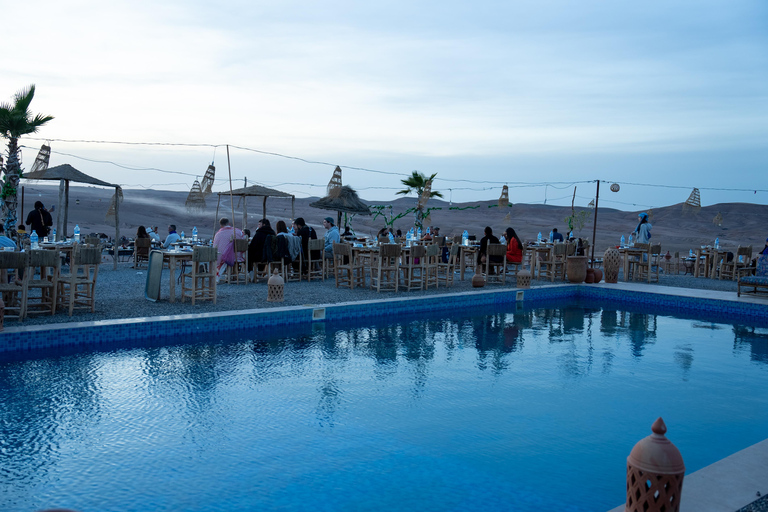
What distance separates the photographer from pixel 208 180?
1371 cm

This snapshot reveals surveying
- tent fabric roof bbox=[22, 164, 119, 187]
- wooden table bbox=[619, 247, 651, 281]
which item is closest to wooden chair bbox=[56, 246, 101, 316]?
tent fabric roof bbox=[22, 164, 119, 187]

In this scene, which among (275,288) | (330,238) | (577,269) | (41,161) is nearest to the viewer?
(275,288)

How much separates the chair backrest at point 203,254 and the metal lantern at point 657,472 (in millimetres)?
6326

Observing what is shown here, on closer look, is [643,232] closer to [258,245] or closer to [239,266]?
[258,245]

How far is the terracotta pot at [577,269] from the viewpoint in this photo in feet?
37.9

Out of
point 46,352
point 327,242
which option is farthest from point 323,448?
point 327,242

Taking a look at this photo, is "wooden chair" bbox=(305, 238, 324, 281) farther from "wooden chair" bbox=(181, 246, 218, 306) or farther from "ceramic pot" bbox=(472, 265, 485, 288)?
"ceramic pot" bbox=(472, 265, 485, 288)

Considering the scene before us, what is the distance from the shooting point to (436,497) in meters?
3.31

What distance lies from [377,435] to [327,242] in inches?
286

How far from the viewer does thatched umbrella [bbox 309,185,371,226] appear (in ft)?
45.5

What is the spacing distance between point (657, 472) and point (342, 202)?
1227cm

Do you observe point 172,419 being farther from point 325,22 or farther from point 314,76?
point 314,76

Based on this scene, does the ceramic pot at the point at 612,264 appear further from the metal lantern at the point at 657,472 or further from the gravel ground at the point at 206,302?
the metal lantern at the point at 657,472

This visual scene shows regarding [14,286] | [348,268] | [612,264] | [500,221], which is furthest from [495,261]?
[500,221]
